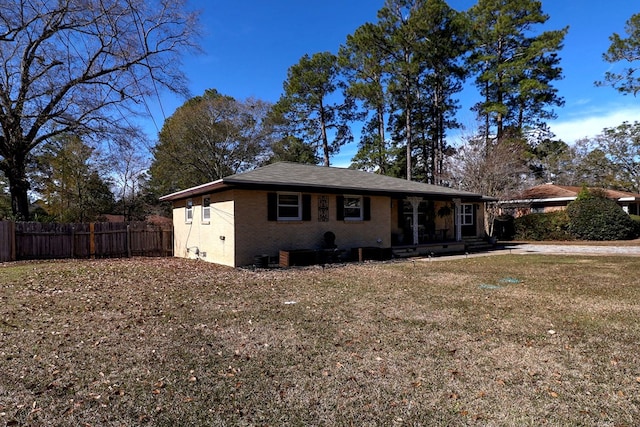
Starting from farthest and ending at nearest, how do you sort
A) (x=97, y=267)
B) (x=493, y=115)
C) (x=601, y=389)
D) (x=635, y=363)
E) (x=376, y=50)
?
(x=493, y=115)
(x=376, y=50)
(x=97, y=267)
(x=635, y=363)
(x=601, y=389)

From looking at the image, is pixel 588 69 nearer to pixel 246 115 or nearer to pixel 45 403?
pixel 246 115

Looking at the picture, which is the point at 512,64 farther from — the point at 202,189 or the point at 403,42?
the point at 202,189

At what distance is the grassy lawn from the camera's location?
113 inches

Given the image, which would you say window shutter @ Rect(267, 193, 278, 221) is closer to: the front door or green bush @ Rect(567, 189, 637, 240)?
the front door

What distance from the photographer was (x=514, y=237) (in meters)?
23.2

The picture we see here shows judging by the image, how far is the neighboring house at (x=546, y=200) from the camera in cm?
2402

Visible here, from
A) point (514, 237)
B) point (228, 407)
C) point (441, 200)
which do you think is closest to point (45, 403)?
point (228, 407)

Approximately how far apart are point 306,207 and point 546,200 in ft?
65.2

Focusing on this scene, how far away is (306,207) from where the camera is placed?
502 inches

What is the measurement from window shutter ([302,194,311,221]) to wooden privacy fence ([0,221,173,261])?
294 inches

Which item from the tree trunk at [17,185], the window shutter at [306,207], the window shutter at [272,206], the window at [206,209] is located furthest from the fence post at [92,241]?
the window shutter at [306,207]

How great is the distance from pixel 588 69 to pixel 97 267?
25.6 m

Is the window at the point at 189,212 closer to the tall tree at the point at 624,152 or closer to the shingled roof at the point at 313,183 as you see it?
the shingled roof at the point at 313,183

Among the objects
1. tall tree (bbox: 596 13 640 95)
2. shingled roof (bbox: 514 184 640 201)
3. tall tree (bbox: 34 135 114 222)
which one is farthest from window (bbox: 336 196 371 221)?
tall tree (bbox: 34 135 114 222)
